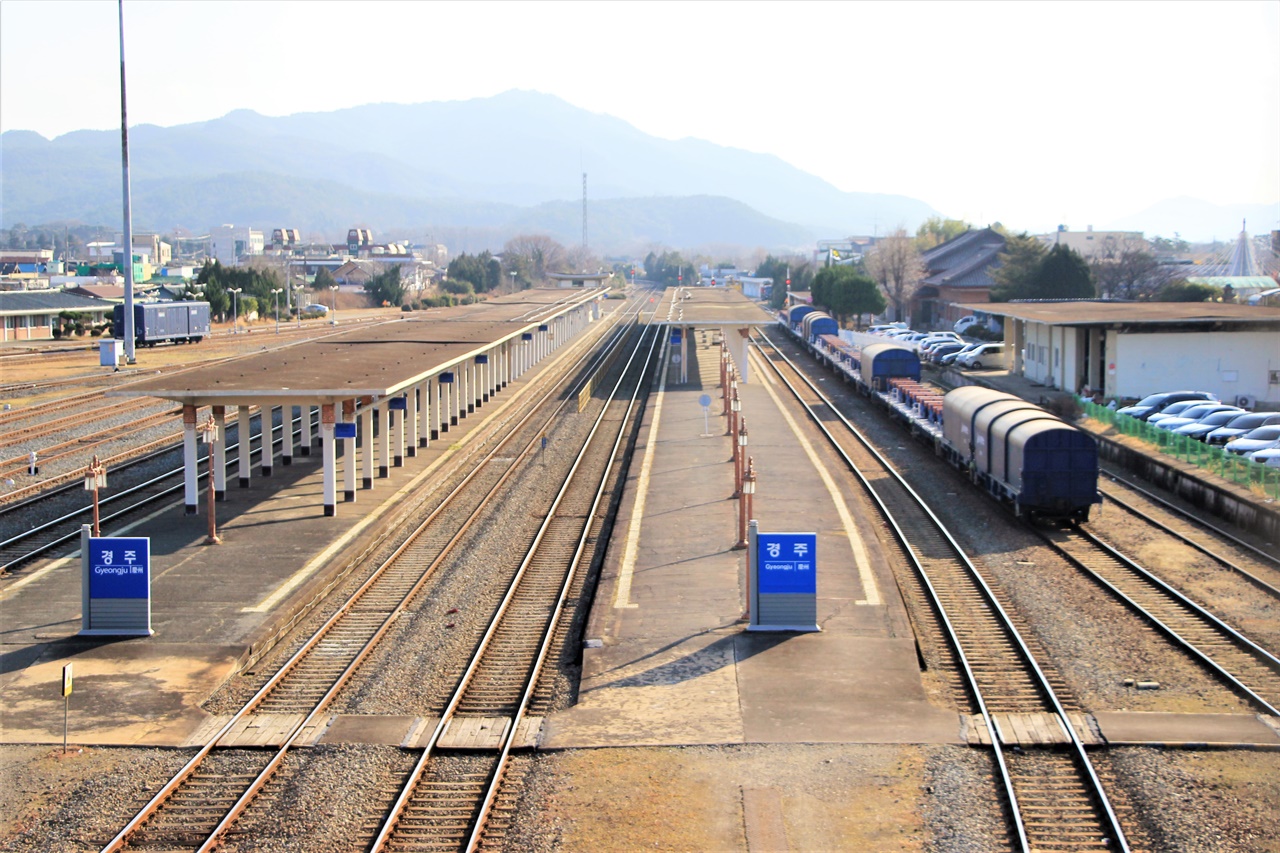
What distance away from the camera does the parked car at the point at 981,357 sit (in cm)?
5628

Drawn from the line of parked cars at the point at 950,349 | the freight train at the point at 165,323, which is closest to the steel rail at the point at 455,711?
the line of parked cars at the point at 950,349

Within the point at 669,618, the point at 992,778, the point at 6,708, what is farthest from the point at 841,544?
the point at 6,708

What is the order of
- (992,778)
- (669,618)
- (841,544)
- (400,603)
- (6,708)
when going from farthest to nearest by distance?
(841,544), (400,603), (669,618), (6,708), (992,778)

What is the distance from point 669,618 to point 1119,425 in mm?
22074

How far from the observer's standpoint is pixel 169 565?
19812mm

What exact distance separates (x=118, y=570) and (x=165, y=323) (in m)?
54.0

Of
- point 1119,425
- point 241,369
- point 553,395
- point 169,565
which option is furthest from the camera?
point 553,395

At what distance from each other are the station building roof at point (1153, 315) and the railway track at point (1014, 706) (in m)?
19.4

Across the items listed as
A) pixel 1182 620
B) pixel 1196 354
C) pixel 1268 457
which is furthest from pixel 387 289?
pixel 1182 620

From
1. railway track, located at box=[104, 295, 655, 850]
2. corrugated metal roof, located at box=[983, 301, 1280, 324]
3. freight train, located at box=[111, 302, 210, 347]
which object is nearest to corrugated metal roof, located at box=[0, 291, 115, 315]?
freight train, located at box=[111, 302, 210, 347]

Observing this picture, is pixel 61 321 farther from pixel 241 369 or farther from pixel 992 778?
pixel 992 778

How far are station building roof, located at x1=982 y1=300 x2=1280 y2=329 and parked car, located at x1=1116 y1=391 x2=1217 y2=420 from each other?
3.33m

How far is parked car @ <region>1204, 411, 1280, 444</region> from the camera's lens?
1235 inches

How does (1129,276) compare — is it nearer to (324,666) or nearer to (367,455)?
(367,455)
